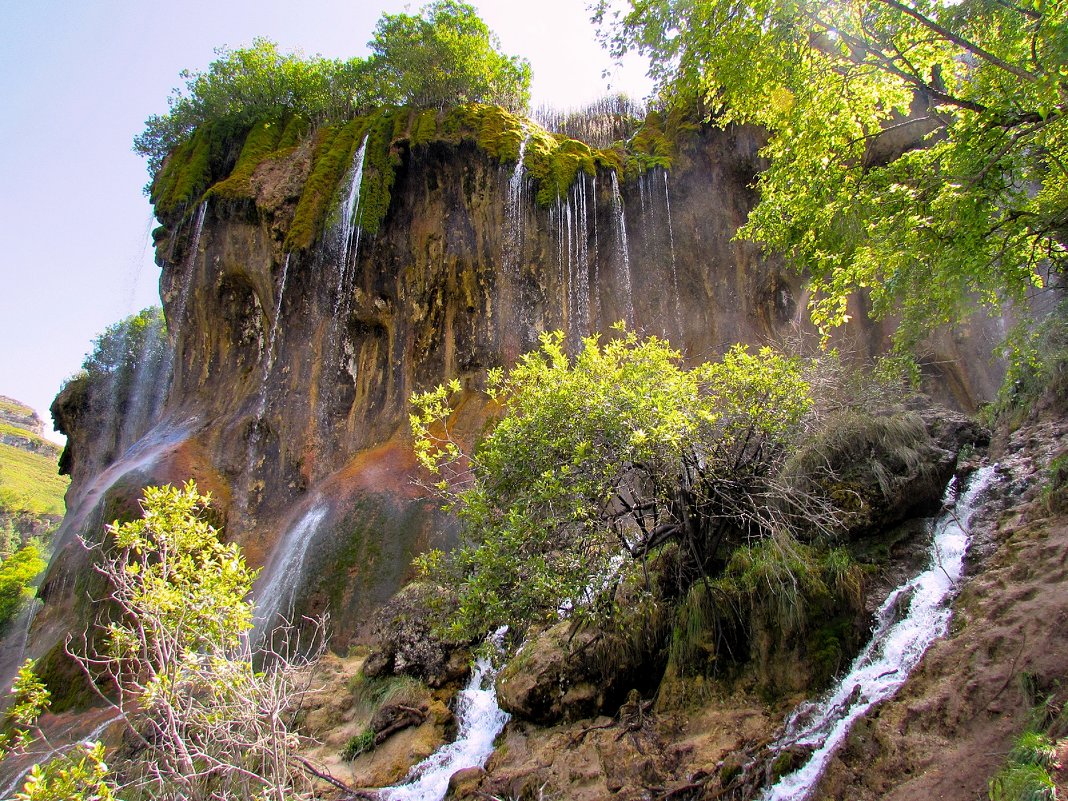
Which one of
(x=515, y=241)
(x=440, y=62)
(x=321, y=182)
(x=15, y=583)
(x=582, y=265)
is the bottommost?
(x=15, y=583)

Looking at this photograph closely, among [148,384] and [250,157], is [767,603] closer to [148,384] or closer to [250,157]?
[250,157]

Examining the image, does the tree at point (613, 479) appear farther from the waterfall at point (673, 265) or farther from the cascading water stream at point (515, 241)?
the waterfall at point (673, 265)

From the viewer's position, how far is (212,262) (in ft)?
70.3

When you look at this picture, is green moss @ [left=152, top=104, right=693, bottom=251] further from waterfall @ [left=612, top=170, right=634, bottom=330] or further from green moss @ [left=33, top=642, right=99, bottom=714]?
green moss @ [left=33, top=642, right=99, bottom=714]

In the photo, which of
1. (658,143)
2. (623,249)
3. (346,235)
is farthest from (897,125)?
(346,235)

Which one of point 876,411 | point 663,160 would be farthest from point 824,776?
point 663,160

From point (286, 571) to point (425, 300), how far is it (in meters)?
8.96

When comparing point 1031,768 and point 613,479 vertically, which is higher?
point 613,479

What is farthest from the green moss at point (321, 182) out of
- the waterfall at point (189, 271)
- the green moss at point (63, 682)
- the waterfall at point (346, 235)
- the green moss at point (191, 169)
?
the green moss at point (63, 682)

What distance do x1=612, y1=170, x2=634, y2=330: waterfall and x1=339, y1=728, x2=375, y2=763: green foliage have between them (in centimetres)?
1329

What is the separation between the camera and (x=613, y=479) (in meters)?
7.09

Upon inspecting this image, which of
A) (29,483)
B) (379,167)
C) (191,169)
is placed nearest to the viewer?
(379,167)

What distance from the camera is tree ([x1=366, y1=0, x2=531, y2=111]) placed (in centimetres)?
2238

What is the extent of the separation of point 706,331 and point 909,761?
49.7ft
